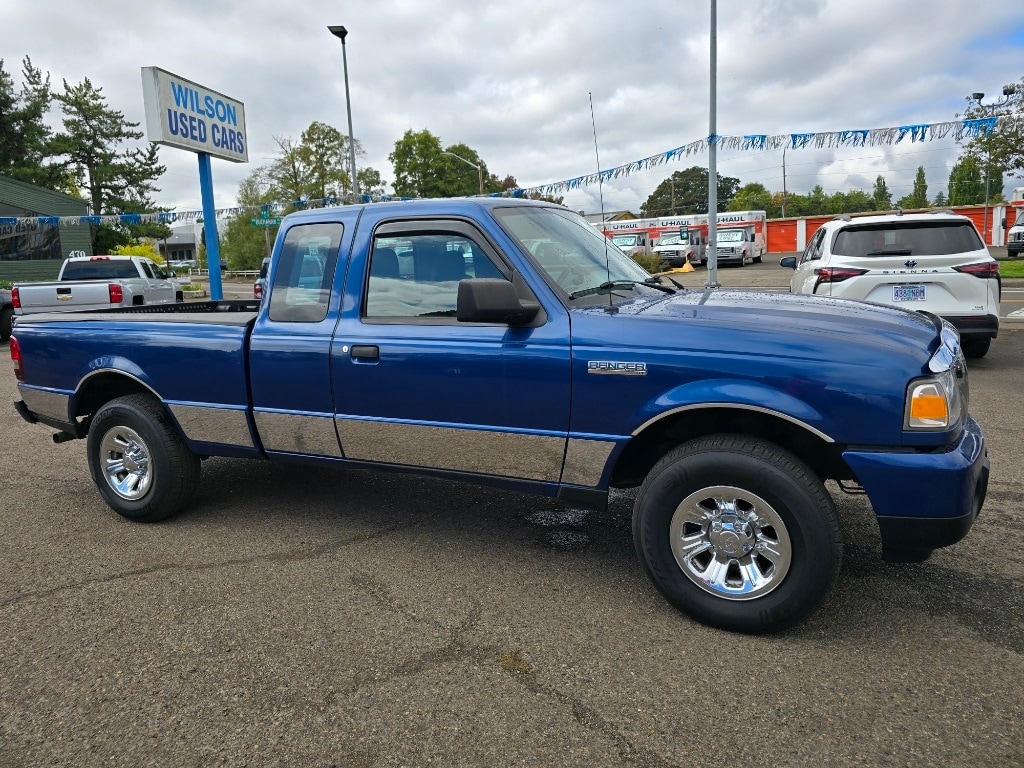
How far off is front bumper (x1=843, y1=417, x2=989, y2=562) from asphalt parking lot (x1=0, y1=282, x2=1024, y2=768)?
1.52 ft

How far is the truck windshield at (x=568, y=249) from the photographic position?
3.60 meters

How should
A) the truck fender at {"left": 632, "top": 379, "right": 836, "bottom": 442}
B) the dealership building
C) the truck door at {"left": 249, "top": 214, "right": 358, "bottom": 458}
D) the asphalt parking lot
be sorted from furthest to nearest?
the dealership building → the truck door at {"left": 249, "top": 214, "right": 358, "bottom": 458} → the truck fender at {"left": 632, "top": 379, "right": 836, "bottom": 442} → the asphalt parking lot

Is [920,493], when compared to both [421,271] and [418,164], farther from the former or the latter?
[418,164]

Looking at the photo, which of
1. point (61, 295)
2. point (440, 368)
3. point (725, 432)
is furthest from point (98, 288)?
point (725, 432)

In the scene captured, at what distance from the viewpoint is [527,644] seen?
304 centimetres

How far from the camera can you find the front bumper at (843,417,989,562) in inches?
109

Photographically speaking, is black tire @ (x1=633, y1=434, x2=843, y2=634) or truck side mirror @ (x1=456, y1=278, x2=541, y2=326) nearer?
black tire @ (x1=633, y1=434, x2=843, y2=634)

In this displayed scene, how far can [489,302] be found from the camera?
3.21 m

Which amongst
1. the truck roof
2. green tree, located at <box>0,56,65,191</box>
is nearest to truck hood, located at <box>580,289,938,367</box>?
the truck roof

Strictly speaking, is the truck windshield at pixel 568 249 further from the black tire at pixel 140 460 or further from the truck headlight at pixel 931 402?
the black tire at pixel 140 460

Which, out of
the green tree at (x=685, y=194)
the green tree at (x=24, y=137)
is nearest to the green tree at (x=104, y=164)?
the green tree at (x=24, y=137)

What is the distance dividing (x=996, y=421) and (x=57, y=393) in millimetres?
7094

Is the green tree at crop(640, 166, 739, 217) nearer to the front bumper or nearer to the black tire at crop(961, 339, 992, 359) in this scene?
the black tire at crop(961, 339, 992, 359)

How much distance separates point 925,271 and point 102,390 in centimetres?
761
